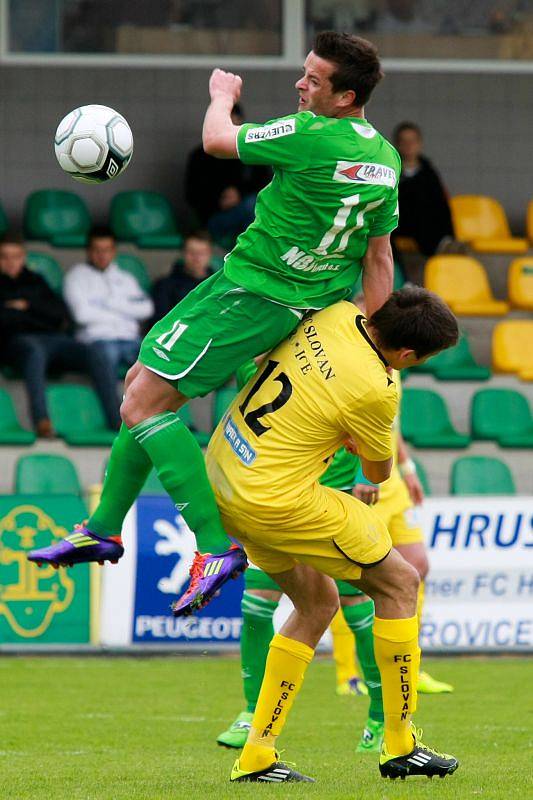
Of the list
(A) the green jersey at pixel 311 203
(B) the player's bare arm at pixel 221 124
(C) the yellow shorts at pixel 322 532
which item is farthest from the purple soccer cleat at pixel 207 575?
(B) the player's bare arm at pixel 221 124

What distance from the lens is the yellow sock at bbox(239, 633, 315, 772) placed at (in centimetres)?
561

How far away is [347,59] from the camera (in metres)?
5.54

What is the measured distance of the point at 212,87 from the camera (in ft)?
18.9

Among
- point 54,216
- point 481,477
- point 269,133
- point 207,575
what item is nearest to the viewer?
point 207,575

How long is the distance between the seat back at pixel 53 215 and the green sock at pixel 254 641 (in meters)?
8.66

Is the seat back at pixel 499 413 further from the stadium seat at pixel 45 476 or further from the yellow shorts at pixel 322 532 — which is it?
the yellow shorts at pixel 322 532

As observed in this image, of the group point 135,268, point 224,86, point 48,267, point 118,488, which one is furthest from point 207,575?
point 135,268

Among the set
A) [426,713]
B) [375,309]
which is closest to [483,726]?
[426,713]

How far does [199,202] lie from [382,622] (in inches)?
A: 392

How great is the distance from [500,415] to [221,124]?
353 inches

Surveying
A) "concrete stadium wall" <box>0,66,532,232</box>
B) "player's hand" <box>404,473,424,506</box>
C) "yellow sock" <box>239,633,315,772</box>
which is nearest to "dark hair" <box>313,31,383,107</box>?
"yellow sock" <box>239,633,315,772</box>

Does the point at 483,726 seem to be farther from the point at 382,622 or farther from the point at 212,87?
the point at 212,87

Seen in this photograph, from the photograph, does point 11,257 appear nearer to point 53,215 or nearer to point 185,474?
point 53,215

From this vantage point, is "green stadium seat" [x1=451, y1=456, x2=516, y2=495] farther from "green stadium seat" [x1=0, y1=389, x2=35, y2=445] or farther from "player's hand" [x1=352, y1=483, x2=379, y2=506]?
"player's hand" [x1=352, y1=483, x2=379, y2=506]
